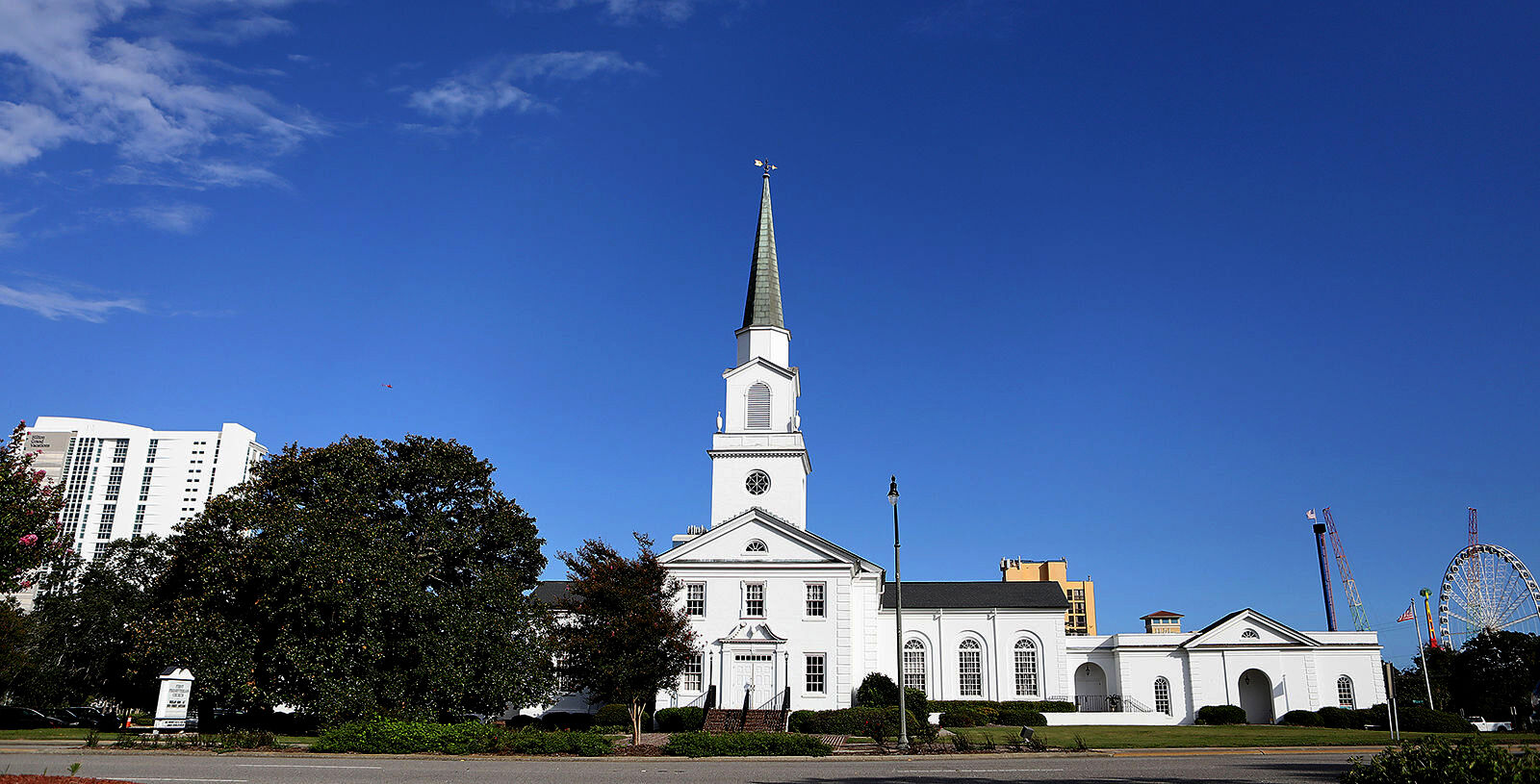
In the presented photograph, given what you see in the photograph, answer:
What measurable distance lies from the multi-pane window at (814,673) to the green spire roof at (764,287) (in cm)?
1891

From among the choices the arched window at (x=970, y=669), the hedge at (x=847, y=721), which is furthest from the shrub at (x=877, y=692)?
the arched window at (x=970, y=669)

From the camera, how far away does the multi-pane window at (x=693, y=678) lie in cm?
4425

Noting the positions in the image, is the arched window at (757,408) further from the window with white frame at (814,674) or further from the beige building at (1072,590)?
the beige building at (1072,590)

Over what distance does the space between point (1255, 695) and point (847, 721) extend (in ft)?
97.8

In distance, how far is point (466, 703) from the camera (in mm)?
31953

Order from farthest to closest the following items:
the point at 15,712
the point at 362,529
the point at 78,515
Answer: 1. the point at 78,515
2. the point at 15,712
3. the point at 362,529

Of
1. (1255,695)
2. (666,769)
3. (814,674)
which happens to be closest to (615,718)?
(814,674)

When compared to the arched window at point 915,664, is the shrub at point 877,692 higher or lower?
lower

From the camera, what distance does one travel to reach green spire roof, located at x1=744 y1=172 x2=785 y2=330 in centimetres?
5444

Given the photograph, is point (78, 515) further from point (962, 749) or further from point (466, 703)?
point (962, 749)

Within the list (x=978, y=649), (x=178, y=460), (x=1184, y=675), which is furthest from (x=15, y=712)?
(x=178, y=460)

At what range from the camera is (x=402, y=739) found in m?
24.7

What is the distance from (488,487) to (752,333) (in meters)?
21.9

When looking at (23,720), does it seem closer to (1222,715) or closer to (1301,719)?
(1222,715)
